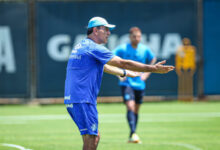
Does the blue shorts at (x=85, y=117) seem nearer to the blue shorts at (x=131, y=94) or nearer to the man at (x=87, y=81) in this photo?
the man at (x=87, y=81)

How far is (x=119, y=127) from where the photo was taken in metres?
14.0

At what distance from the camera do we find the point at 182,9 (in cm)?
2108

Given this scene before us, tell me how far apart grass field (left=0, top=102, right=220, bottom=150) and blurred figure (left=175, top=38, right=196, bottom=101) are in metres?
0.83

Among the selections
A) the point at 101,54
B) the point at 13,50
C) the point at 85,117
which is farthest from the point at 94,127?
the point at 13,50

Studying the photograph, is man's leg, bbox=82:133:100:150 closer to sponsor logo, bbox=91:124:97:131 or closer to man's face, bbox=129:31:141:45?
sponsor logo, bbox=91:124:97:131

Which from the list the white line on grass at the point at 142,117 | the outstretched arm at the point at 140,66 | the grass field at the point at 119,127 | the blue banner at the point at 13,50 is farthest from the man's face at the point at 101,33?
the blue banner at the point at 13,50

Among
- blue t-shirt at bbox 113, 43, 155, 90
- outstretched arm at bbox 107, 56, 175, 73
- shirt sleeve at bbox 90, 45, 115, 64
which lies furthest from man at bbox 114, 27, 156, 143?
shirt sleeve at bbox 90, 45, 115, 64

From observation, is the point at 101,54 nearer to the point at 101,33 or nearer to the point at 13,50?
the point at 101,33

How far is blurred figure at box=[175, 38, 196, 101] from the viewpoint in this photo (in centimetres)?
2094

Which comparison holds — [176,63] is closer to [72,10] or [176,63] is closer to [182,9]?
[182,9]

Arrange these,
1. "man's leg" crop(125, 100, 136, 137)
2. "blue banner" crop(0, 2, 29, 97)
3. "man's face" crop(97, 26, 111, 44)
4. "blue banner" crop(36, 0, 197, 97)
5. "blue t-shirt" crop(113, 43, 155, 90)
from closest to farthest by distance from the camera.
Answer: "man's face" crop(97, 26, 111, 44)
"man's leg" crop(125, 100, 136, 137)
"blue t-shirt" crop(113, 43, 155, 90)
"blue banner" crop(0, 2, 29, 97)
"blue banner" crop(36, 0, 197, 97)

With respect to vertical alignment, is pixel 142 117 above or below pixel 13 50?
below

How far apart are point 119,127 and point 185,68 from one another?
307 inches

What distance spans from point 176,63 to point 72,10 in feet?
15.9
